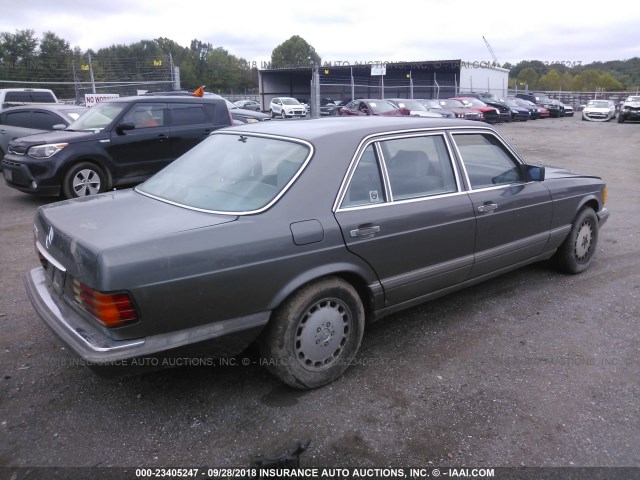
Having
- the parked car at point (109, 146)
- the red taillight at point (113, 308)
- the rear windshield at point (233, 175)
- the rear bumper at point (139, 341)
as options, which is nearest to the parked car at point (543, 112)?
the parked car at point (109, 146)

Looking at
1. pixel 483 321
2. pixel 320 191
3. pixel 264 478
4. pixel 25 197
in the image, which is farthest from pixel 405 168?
pixel 25 197

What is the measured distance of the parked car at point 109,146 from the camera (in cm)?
768

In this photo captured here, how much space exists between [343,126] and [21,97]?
1287 centimetres

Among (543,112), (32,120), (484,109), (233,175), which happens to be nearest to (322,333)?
(233,175)

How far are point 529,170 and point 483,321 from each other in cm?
138

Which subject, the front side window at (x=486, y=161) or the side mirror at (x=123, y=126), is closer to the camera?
the front side window at (x=486, y=161)

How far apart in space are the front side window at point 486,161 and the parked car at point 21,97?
1259cm

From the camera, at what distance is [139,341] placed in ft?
8.29

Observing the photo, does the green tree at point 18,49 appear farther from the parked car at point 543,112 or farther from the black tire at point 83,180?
the parked car at point 543,112

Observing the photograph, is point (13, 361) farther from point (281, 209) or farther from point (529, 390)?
point (529, 390)

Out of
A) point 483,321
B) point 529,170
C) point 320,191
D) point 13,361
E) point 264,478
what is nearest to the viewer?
point 264,478

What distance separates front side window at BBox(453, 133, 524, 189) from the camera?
13.2ft

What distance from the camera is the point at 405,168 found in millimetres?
3652

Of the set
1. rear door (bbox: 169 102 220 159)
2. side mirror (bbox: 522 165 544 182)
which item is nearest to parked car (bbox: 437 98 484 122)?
rear door (bbox: 169 102 220 159)
